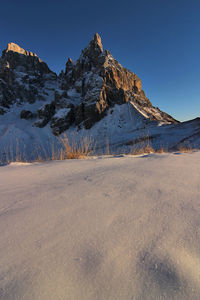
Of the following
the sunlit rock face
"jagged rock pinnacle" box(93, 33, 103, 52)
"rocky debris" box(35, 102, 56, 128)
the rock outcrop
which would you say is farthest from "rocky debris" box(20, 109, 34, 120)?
"jagged rock pinnacle" box(93, 33, 103, 52)

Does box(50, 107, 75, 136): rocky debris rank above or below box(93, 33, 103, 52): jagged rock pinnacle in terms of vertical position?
below

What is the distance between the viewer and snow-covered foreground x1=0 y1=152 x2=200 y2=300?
14.4 inches

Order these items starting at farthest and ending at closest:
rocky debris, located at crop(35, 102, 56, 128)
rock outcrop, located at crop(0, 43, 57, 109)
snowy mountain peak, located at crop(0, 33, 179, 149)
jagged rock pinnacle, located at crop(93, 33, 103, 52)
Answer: rock outcrop, located at crop(0, 43, 57, 109) < jagged rock pinnacle, located at crop(93, 33, 103, 52) < rocky debris, located at crop(35, 102, 56, 128) < snowy mountain peak, located at crop(0, 33, 179, 149)

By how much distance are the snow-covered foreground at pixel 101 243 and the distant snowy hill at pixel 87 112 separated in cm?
895

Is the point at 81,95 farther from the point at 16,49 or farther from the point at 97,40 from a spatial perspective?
the point at 16,49

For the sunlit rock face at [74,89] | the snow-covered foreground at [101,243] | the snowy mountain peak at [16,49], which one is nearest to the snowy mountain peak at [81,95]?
the sunlit rock face at [74,89]

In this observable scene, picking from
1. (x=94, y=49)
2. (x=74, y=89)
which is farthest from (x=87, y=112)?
(x=94, y=49)

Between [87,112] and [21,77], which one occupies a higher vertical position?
[21,77]

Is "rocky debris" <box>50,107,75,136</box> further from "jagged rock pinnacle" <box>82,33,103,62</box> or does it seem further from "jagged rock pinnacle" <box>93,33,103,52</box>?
"jagged rock pinnacle" <box>93,33,103,52</box>

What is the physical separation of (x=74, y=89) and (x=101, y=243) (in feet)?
69.7

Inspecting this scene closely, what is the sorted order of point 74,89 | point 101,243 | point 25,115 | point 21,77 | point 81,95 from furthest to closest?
point 21,77, point 74,89, point 81,95, point 25,115, point 101,243

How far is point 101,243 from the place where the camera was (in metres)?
0.49

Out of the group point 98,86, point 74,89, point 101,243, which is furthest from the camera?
point 74,89

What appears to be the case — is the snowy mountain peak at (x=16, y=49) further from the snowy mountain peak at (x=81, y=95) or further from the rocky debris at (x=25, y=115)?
the rocky debris at (x=25, y=115)
